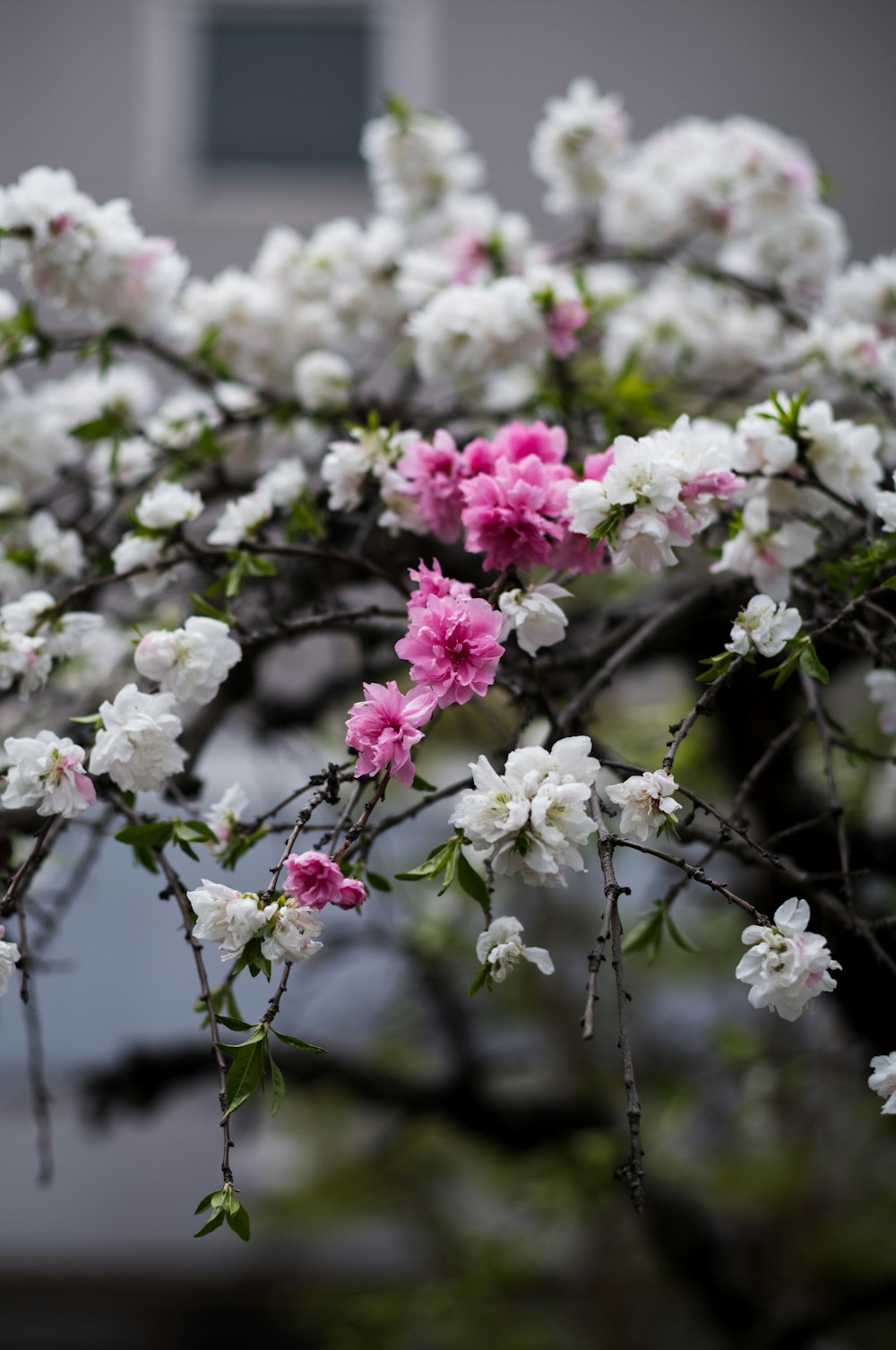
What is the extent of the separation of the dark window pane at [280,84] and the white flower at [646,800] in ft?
11.3

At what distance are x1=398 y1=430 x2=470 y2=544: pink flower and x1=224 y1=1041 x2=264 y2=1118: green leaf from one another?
403mm

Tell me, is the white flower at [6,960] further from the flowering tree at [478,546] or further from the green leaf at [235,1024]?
the green leaf at [235,1024]

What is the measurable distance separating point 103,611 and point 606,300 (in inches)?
27.2

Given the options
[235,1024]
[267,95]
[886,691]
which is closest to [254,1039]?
[235,1024]

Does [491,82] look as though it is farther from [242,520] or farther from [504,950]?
[504,950]

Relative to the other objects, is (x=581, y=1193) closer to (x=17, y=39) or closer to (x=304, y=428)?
(x=304, y=428)

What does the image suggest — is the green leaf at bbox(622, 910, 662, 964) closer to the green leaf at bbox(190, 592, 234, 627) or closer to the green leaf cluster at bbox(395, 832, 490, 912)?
the green leaf cluster at bbox(395, 832, 490, 912)

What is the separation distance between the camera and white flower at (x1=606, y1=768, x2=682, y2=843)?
67 centimetres

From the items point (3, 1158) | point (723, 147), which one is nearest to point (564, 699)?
point (723, 147)

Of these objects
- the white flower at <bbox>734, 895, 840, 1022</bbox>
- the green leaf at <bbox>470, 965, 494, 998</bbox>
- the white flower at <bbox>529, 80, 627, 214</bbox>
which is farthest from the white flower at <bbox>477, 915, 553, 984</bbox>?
the white flower at <bbox>529, 80, 627, 214</bbox>

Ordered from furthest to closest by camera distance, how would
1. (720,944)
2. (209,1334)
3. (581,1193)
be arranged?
(209,1334) → (720,944) → (581,1193)

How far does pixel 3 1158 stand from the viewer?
3.63 meters

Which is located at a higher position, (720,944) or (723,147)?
(723,147)

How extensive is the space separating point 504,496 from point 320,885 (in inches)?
10.8
